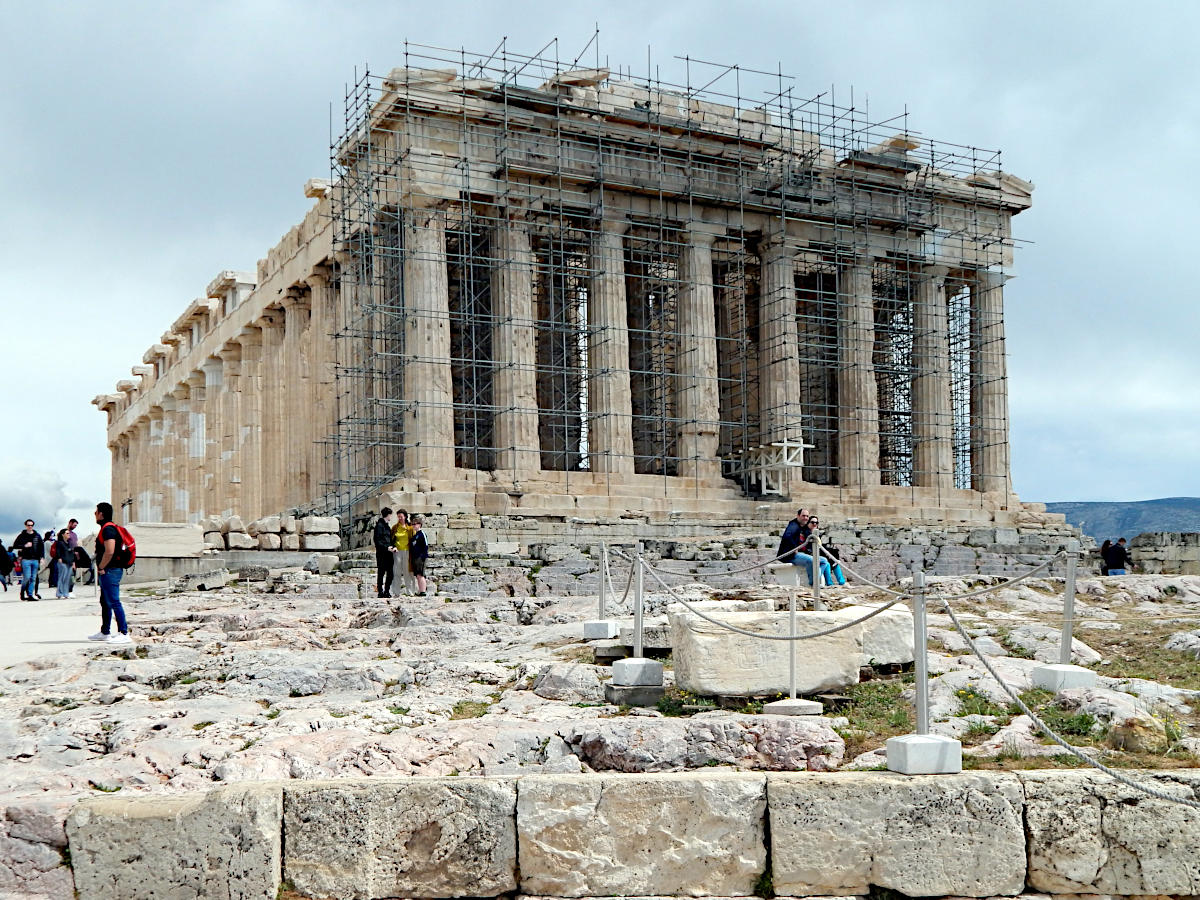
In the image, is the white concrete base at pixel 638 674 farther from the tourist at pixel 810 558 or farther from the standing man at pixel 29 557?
the standing man at pixel 29 557

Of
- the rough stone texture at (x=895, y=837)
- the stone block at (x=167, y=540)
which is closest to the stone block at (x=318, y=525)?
the stone block at (x=167, y=540)

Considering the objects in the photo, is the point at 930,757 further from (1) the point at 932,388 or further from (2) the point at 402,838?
(1) the point at 932,388

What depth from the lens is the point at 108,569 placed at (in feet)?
44.4

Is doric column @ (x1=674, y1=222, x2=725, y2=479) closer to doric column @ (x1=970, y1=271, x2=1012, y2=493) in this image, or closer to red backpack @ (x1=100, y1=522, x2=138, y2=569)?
doric column @ (x1=970, y1=271, x2=1012, y2=493)

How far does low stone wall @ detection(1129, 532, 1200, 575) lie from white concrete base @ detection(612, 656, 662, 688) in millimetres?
22682

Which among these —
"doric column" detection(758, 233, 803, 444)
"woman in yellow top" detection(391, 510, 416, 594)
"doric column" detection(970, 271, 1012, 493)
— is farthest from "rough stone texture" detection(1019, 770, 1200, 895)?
"doric column" detection(970, 271, 1012, 493)

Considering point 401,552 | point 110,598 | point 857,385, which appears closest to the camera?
point 110,598

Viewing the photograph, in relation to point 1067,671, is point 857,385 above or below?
above

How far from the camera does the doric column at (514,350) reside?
30.2 meters

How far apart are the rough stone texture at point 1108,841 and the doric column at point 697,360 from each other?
85.3 feet

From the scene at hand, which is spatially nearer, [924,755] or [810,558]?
[924,755]

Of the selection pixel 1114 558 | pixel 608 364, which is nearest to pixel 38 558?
pixel 608 364

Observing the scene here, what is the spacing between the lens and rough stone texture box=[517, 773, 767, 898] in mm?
6426

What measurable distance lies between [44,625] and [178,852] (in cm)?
1201
